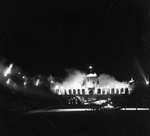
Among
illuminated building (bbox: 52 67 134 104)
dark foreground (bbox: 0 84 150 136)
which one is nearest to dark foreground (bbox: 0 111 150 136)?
dark foreground (bbox: 0 84 150 136)

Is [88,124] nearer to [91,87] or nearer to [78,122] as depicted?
[78,122]

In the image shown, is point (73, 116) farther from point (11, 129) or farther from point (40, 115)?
point (11, 129)

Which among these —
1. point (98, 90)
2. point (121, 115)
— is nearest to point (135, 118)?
point (121, 115)

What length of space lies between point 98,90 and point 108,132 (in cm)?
6302

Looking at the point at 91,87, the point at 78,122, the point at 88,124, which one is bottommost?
the point at 88,124

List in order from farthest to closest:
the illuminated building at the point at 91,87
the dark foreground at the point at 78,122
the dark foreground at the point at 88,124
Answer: the illuminated building at the point at 91,87 < the dark foreground at the point at 88,124 < the dark foreground at the point at 78,122

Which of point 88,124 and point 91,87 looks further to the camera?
point 91,87

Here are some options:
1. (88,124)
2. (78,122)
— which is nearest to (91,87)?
(88,124)

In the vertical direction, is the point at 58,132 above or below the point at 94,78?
below

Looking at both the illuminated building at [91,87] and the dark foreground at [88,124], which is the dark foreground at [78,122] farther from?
the illuminated building at [91,87]

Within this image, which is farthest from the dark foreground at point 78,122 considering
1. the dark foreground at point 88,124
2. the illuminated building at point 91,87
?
the illuminated building at point 91,87

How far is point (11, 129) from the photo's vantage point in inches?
2254

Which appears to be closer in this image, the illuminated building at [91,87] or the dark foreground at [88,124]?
the dark foreground at [88,124]

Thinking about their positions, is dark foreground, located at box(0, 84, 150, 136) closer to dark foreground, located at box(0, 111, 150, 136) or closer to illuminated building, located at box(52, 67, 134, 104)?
dark foreground, located at box(0, 111, 150, 136)
